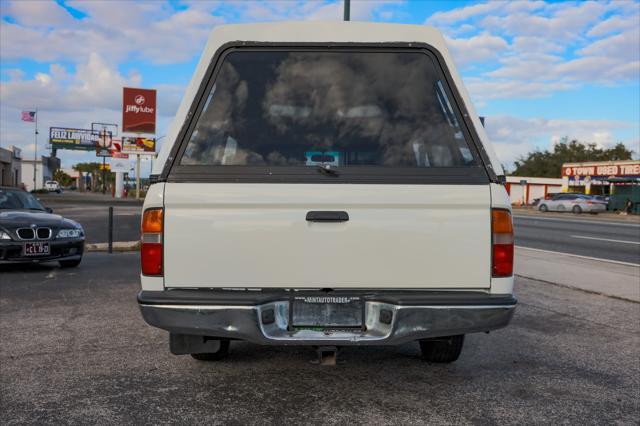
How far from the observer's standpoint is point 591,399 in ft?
12.3

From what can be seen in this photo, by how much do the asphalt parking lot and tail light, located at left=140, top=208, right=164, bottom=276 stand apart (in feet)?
2.89

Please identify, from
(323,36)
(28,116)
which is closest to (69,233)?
(323,36)

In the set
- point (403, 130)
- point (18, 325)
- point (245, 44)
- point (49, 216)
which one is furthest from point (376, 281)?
point (49, 216)

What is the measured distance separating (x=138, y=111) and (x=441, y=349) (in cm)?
3830

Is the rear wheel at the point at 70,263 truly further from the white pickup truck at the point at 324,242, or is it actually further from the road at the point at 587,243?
the road at the point at 587,243

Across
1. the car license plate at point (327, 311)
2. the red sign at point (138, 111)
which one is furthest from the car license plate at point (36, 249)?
the red sign at point (138, 111)

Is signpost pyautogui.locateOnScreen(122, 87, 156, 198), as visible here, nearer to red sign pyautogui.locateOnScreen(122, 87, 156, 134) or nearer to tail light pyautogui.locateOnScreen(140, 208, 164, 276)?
red sign pyautogui.locateOnScreen(122, 87, 156, 134)

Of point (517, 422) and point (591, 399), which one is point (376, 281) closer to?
point (517, 422)

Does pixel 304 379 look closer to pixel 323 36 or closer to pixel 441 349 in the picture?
pixel 441 349

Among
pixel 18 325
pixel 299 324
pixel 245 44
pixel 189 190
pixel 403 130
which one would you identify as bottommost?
pixel 18 325

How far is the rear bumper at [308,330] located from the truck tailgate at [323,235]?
10 centimetres

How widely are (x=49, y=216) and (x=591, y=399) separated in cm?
798

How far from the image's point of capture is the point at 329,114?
11.1ft

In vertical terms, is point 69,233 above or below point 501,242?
below
